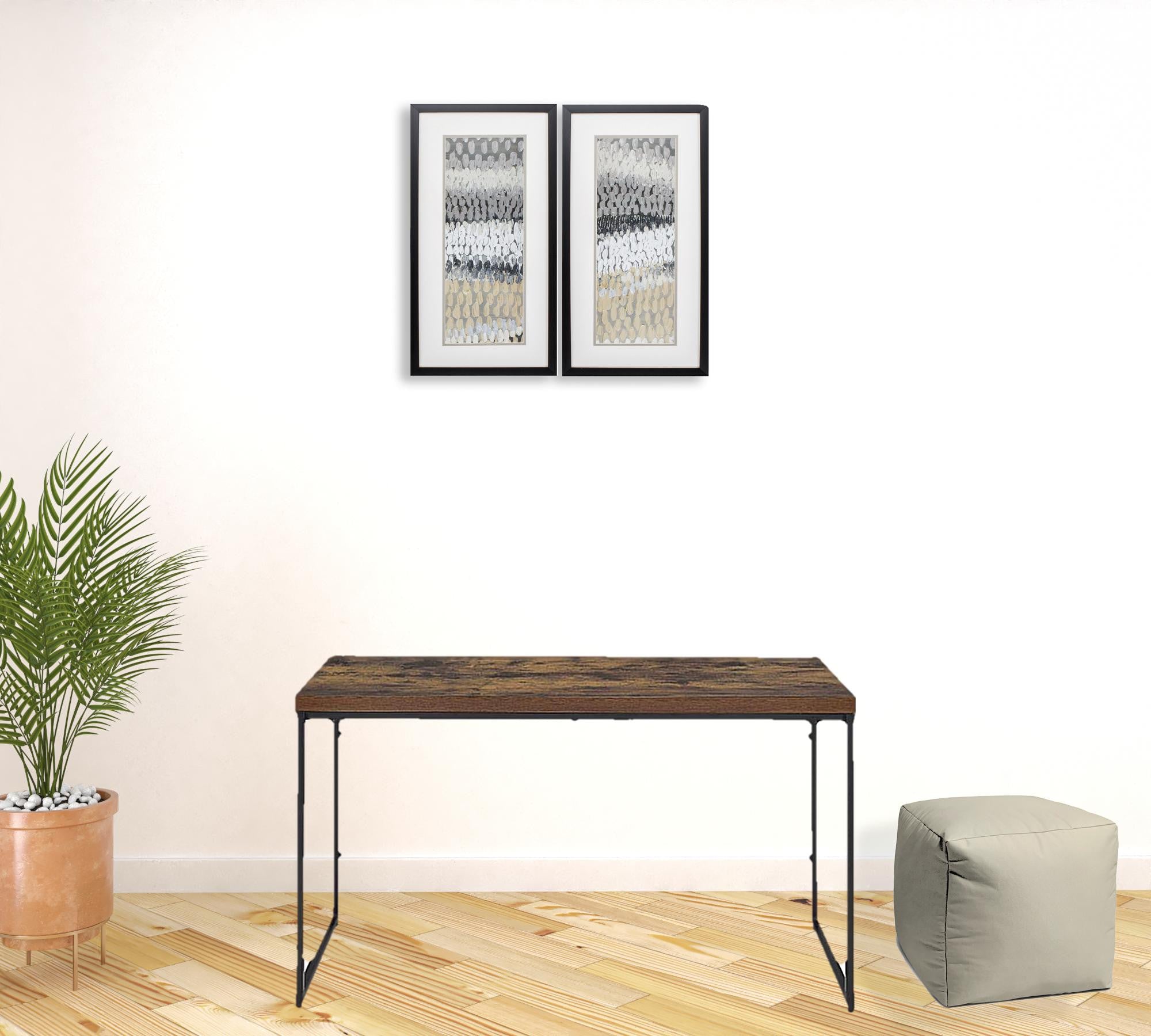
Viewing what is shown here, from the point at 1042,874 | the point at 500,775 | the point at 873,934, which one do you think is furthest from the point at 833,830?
the point at 500,775

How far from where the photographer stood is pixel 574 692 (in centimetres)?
215

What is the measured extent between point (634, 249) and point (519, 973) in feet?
6.24

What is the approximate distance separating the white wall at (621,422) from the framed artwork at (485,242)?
8cm

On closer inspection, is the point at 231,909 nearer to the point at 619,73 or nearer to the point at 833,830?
the point at 833,830

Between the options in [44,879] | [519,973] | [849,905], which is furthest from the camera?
[519,973]

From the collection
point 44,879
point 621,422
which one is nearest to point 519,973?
point 44,879

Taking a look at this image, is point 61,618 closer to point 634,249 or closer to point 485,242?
point 485,242

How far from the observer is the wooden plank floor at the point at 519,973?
2098mm

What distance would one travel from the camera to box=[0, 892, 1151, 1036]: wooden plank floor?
2098 millimetres

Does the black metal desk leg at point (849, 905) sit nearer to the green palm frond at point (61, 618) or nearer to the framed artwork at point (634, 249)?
the framed artwork at point (634, 249)

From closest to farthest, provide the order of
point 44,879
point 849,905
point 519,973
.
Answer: point 849,905
point 44,879
point 519,973

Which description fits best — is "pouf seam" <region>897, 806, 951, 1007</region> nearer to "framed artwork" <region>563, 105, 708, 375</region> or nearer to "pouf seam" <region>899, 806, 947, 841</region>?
"pouf seam" <region>899, 806, 947, 841</region>

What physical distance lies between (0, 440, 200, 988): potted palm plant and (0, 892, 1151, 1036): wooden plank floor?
191 millimetres

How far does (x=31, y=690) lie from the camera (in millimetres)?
2262
